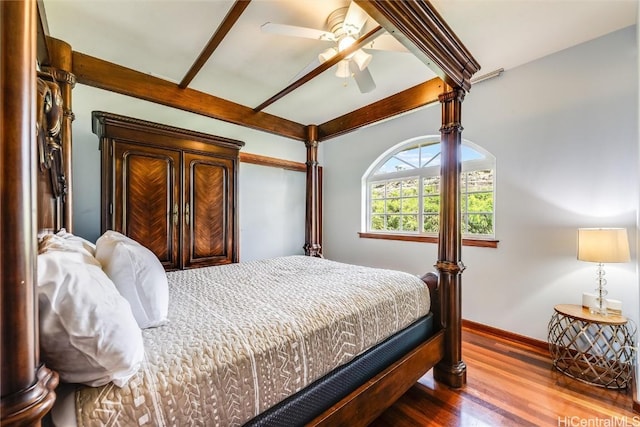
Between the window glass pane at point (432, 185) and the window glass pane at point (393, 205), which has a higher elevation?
the window glass pane at point (432, 185)

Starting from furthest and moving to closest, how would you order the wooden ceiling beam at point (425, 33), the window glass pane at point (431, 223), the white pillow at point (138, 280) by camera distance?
the window glass pane at point (431, 223) → the wooden ceiling beam at point (425, 33) → the white pillow at point (138, 280)

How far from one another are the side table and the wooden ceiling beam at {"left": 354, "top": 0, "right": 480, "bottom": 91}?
1942 millimetres

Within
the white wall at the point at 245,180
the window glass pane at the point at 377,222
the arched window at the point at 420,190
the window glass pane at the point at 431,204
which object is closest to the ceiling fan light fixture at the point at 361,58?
the arched window at the point at 420,190

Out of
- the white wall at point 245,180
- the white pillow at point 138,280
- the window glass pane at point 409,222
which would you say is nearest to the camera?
the white pillow at point 138,280

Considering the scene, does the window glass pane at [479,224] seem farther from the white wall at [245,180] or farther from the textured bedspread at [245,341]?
the white wall at [245,180]

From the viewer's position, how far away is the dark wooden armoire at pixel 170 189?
2.32 m

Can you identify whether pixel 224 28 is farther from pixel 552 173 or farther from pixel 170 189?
pixel 552 173

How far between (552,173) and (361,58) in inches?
78.0

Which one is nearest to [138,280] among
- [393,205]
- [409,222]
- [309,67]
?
[309,67]

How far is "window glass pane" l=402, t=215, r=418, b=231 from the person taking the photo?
11.7 ft

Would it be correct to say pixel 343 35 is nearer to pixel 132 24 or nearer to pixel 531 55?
pixel 132 24

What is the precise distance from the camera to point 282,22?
1.85 m

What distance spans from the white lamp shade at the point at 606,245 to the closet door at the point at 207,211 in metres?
3.16

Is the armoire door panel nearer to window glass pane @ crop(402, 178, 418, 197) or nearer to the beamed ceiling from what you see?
the beamed ceiling
